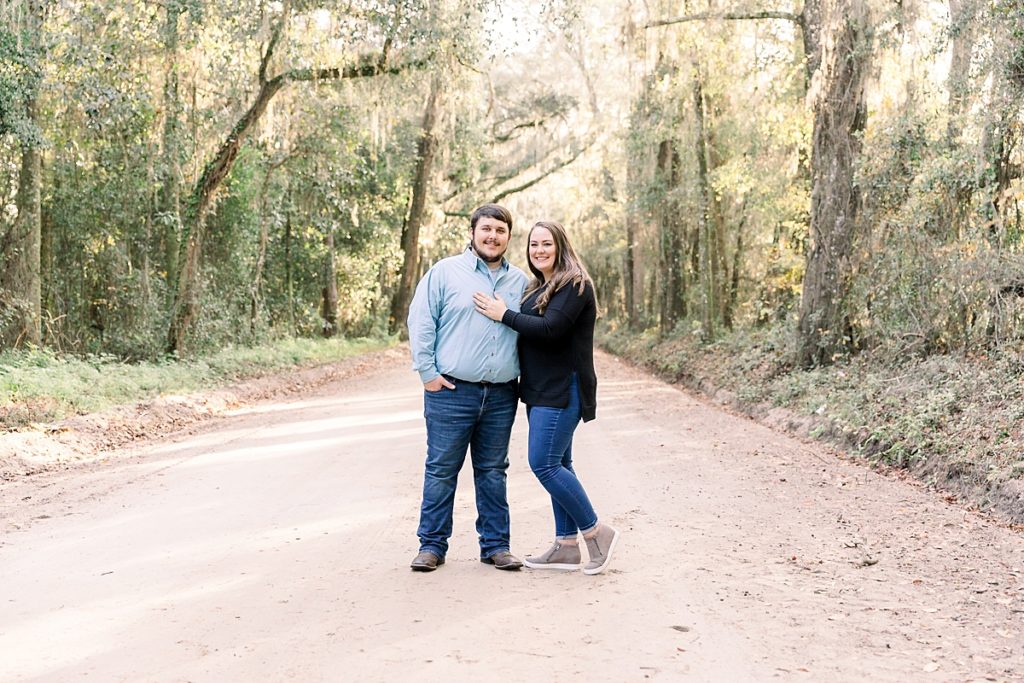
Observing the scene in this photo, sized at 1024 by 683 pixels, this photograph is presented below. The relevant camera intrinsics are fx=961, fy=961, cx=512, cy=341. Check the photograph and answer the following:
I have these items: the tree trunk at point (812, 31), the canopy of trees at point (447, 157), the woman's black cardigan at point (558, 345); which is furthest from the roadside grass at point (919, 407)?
the tree trunk at point (812, 31)

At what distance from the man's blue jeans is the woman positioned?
0.78 ft

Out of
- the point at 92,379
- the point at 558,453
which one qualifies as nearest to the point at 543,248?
the point at 558,453

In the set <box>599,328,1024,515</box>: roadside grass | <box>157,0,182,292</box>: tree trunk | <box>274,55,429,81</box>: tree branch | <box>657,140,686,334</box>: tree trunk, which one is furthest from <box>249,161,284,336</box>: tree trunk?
<box>599,328,1024,515</box>: roadside grass

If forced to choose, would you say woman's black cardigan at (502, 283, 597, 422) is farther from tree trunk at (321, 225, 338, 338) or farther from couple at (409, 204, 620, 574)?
tree trunk at (321, 225, 338, 338)

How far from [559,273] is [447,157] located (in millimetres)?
26800

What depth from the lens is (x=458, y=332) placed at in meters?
5.35

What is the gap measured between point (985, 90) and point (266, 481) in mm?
9136

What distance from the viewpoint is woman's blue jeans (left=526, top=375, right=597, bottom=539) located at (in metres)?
5.28

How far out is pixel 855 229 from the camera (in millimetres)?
14492

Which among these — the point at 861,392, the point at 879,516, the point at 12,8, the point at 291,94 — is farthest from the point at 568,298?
the point at 291,94

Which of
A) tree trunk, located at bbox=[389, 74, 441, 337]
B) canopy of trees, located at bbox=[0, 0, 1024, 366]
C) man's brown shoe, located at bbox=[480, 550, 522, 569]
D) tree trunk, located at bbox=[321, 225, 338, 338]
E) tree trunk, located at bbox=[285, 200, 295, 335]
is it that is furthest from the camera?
tree trunk, located at bbox=[389, 74, 441, 337]

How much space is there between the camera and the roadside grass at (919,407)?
26.7 feet

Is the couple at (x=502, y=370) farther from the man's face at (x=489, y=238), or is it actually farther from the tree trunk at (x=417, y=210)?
the tree trunk at (x=417, y=210)

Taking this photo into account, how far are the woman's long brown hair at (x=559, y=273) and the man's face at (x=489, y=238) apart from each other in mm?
175
